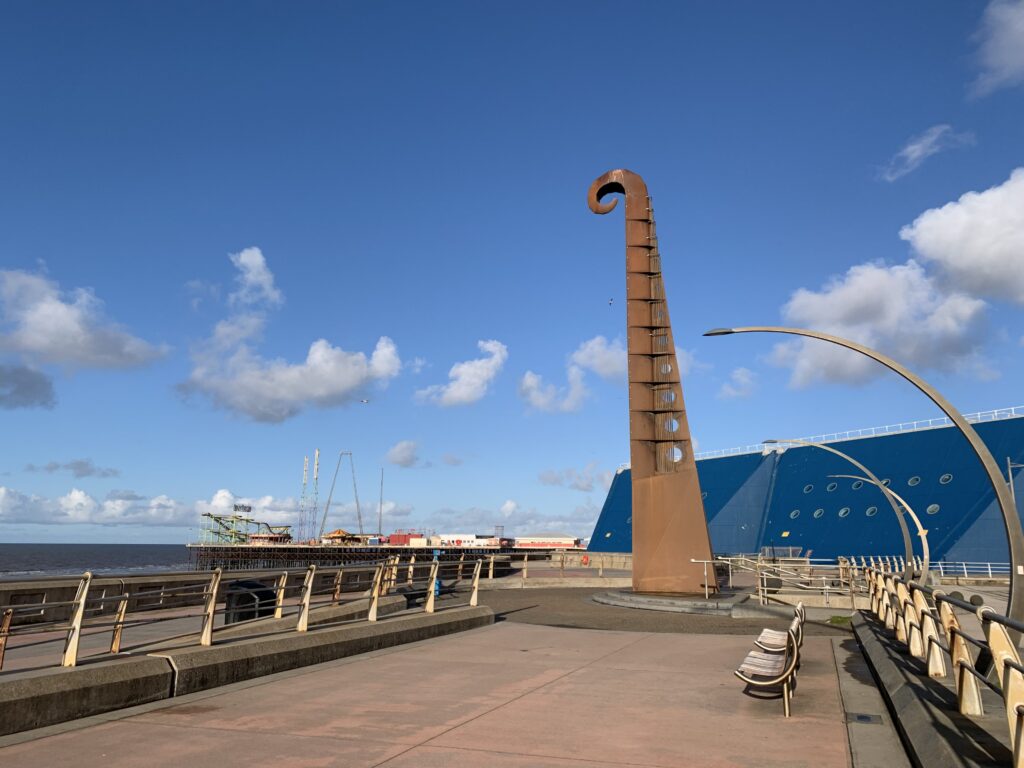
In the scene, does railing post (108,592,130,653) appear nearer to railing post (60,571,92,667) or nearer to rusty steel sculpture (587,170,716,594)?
railing post (60,571,92,667)

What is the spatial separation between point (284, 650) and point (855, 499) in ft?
174

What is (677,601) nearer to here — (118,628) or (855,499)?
(118,628)

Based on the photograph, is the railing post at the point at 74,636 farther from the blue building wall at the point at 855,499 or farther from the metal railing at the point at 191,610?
the blue building wall at the point at 855,499

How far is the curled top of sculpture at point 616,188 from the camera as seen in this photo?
1065 inches

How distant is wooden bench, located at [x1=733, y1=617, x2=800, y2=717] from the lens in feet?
26.4

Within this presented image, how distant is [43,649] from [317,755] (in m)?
8.31

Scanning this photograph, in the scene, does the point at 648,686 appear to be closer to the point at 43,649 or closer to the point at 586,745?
the point at 586,745

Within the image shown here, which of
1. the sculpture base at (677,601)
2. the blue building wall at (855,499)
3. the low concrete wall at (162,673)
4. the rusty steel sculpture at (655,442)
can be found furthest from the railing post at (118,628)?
the blue building wall at (855,499)

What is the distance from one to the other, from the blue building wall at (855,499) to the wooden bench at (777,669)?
43.5 m

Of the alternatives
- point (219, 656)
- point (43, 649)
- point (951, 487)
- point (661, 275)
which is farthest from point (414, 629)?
point (951, 487)

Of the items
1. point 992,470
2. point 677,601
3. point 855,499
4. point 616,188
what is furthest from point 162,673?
point 855,499

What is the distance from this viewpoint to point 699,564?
920 inches

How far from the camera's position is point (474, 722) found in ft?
25.4

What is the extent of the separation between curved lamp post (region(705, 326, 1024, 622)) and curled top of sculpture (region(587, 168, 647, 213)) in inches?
499
